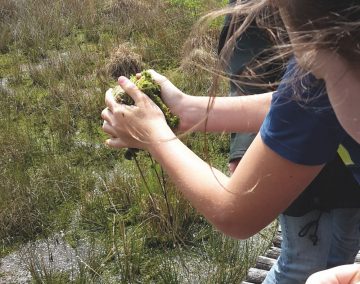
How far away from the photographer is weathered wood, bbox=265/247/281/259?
9.25 feet

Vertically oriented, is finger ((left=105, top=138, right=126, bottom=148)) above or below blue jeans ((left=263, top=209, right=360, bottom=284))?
above

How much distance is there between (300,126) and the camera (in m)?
1.26

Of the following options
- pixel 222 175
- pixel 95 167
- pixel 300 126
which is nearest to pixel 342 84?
pixel 300 126

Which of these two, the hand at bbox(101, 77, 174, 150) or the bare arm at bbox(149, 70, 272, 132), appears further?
the bare arm at bbox(149, 70, 272, 132)

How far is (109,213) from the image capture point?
12.1ft

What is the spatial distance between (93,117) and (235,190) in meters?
3.85

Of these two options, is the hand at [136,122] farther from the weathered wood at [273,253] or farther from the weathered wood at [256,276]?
the weathered wood at [273,253]

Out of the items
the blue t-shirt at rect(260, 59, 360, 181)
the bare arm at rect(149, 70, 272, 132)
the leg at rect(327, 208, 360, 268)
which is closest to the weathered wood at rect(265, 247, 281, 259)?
the leg at rect(327, 208, 360, 268)

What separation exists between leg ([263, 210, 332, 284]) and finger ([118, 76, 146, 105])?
663 mm

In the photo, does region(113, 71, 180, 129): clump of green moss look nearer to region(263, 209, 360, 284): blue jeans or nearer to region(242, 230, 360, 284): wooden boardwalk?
region(263, 209, 360, 284): blue jeans

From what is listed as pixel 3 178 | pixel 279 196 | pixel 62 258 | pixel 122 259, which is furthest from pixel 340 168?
pixel 3 178

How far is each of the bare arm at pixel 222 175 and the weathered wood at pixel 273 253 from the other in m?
1.36

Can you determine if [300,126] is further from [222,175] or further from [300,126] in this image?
[222,175]

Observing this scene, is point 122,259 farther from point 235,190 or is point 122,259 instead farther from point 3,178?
point 235,190
